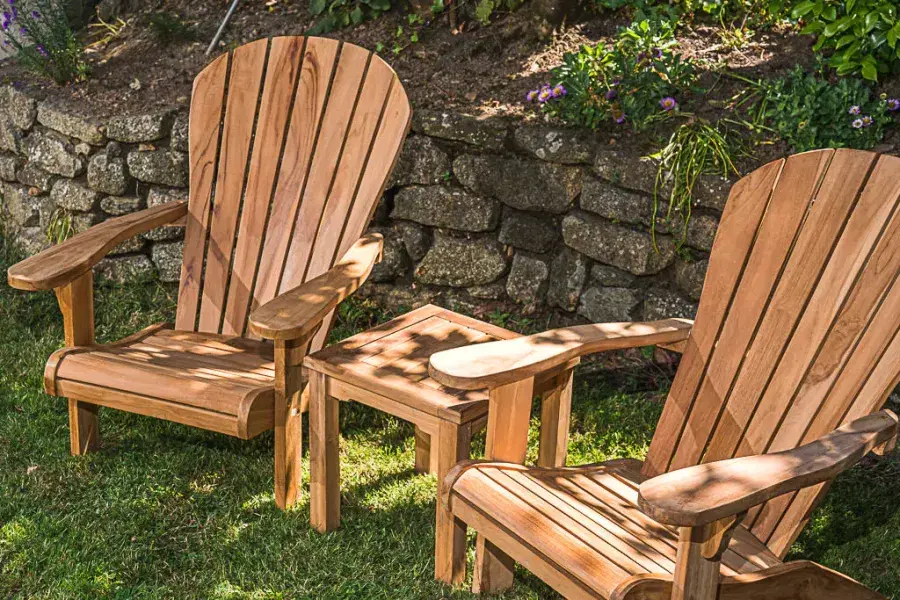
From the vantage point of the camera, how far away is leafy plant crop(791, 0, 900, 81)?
9.90ft

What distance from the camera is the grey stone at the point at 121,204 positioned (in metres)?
3.84

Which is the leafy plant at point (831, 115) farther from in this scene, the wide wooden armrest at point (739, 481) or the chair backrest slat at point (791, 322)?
the wide wooden armrest at point (739, 481)

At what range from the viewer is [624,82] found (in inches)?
127

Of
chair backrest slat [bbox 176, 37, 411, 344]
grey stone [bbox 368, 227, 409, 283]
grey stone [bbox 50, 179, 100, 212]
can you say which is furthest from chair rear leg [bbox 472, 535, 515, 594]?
grey stone [bbox 50, 179, 100, 212]

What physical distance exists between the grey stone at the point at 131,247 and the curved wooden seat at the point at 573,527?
2.30 metres

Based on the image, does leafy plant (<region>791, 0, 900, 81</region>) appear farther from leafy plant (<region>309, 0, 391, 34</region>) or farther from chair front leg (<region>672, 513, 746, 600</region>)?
chair front leg (<region>672, 513, 746, 600</region>)

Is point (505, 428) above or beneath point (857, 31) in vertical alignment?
beneath

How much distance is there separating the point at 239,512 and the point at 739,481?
1.58m

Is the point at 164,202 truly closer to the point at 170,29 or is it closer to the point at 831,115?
the point at 170,29

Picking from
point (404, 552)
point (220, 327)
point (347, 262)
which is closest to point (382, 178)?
point (347, 262)

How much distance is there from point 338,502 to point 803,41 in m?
2.26

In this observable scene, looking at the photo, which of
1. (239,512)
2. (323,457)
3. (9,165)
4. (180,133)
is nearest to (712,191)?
(323,457)

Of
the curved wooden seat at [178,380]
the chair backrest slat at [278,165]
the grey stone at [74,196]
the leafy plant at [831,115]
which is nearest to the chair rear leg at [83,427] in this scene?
the curved wooden seat at [178,380]

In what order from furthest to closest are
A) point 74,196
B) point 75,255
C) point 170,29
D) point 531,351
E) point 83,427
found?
point 170,29 → point 74,196 → point 83,427 → point 75,255 → point 531,351
